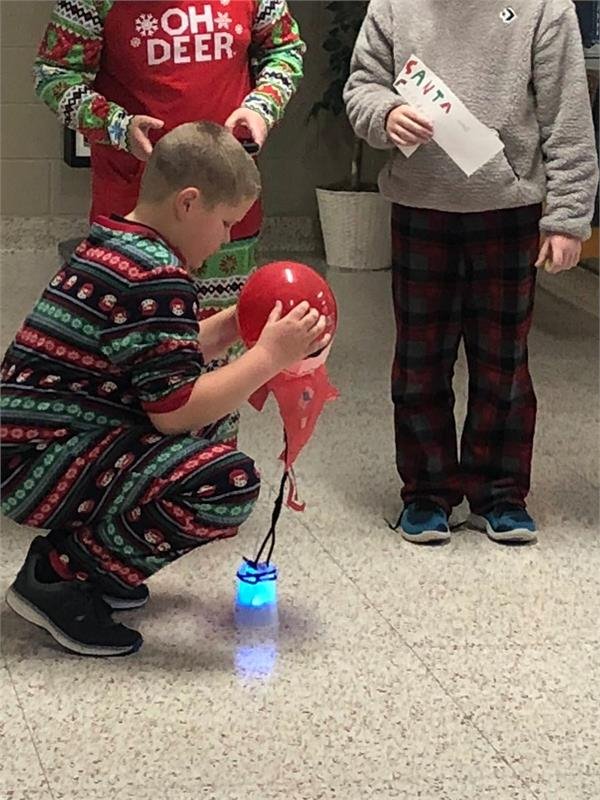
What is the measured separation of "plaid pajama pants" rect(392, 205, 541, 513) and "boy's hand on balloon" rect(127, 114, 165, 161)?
45 centimetres

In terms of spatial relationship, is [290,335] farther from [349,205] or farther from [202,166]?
[349,205]

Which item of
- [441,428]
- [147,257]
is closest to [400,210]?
[441,428]

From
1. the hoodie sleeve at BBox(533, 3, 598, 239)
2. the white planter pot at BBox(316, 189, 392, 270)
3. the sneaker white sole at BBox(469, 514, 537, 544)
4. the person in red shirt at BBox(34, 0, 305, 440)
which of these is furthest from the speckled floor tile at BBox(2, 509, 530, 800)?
the white planter pot at BBox(316, 189, 392, 270)

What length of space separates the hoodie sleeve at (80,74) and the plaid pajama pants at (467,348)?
1.63 ft

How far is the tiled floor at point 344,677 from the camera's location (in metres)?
1.54

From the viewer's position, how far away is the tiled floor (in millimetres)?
1540

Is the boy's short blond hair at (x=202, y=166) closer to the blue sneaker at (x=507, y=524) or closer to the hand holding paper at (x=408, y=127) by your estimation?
the hand holding paper at (x=408, y=127)

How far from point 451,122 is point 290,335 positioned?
1.75ft

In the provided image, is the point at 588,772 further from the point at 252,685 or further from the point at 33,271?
the point at 33,271

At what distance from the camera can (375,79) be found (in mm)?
2145

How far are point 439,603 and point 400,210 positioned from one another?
0.64 m

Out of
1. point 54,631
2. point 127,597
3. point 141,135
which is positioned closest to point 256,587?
point 127,597

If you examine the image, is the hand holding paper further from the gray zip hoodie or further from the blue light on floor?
the blue light on floor

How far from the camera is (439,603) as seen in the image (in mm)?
1998
